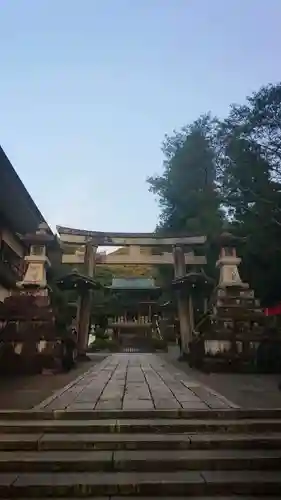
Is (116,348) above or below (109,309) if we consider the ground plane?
below

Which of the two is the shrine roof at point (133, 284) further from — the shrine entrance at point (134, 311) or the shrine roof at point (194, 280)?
the shrine roof at point (194, 280)

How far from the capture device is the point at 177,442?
193 inches

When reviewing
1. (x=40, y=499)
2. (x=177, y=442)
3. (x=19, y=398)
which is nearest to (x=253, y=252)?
(x=19, y=398)

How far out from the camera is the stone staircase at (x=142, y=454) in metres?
4.13

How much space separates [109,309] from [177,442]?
29875mm

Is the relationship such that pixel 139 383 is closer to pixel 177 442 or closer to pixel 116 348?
pixel 177 442

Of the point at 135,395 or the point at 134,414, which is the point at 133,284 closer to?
the point at 135,395

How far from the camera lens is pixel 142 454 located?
4.71m

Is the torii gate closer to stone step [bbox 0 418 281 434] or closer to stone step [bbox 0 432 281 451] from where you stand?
stone step [bbox 0 418 281 434]

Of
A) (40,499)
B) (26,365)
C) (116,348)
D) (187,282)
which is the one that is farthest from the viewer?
(116,348)

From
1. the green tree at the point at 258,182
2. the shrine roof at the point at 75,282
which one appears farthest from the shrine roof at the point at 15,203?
the green tree at the point at 258,182

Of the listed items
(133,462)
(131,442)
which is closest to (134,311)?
(131,442)

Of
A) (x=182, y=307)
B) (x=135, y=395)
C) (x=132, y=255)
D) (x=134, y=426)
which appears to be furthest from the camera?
(x=132, y=255)

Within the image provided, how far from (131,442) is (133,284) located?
27986 mm
